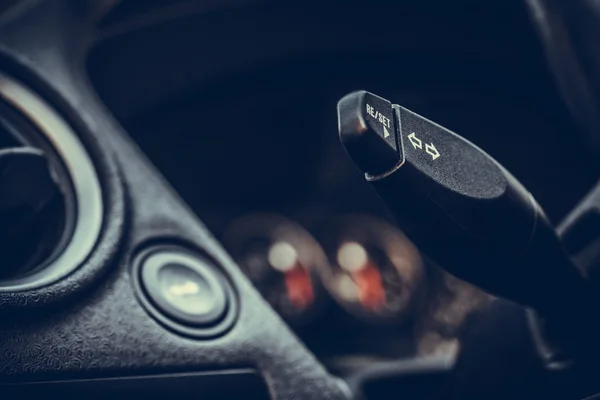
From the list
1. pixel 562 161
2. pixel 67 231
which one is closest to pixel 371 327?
pixel 562 161

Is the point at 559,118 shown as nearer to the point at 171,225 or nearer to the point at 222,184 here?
the point at 171,225

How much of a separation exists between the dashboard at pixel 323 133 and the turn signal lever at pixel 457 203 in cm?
32

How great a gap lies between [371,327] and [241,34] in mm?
618

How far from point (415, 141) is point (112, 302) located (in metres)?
0.29

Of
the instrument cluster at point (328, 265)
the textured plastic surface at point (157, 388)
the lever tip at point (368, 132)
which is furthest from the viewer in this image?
the instrument cluster at point (328, 265)

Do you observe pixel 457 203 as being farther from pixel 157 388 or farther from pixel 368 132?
pixel 157 388

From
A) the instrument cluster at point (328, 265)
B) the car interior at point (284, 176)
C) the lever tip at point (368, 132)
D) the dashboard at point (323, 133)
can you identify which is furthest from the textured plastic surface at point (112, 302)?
the instrument cluster at point (328, 265)

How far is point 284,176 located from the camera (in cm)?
129

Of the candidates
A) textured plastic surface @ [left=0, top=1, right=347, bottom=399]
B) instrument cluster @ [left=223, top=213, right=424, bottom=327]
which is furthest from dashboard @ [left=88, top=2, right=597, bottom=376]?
textured plastic surface @ [left=0, top=1, right=347, bottom=399]

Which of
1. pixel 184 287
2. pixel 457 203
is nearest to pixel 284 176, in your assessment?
pixel 184 287

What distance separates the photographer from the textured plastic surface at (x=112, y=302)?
0.50 meters

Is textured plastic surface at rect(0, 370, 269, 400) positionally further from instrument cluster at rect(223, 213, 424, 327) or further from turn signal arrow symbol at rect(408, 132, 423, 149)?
instrument cluster at rect(223, 213, 424, 327)

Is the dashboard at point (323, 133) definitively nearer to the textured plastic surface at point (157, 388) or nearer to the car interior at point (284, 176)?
the car interior at point (284, 176)

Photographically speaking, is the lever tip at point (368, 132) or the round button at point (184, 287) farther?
the round button at point (184, 287)
